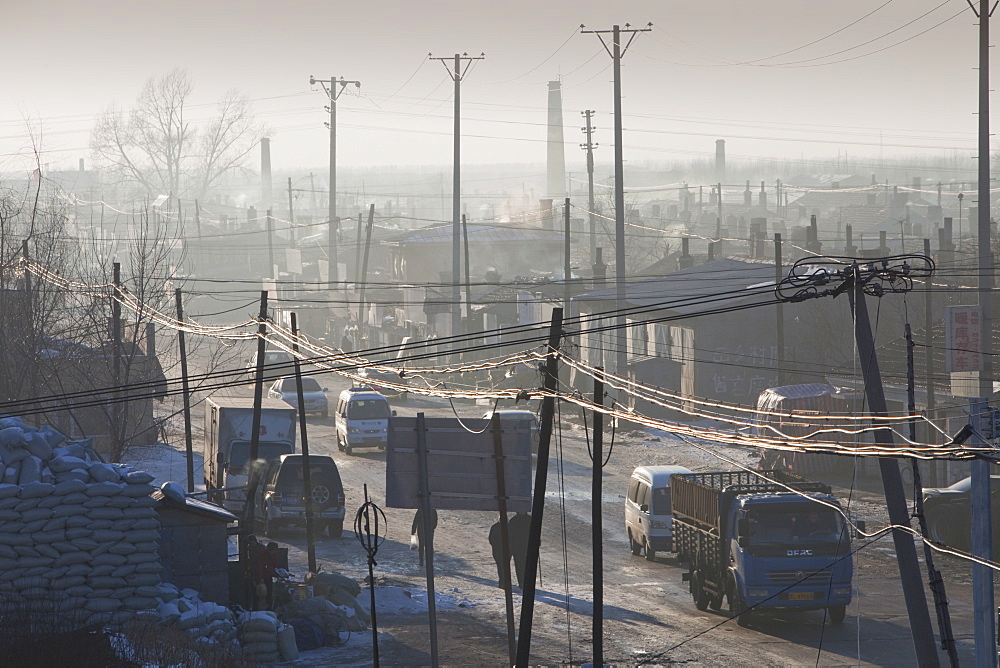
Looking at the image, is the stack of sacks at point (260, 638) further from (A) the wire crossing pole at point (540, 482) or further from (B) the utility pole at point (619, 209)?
(B) the utility pole at point (619, 209)

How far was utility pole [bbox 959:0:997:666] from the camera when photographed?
15.0 meters

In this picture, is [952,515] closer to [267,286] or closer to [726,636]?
[726,636]

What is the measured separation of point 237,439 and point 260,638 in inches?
533

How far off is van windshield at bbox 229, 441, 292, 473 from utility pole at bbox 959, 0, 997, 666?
17868 mm

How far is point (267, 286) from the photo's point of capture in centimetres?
8669

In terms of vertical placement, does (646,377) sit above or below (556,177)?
below

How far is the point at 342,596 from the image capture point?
20688 millimetres

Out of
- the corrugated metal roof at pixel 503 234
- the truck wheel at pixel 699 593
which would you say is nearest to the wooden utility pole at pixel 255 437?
the truck wheel at pixel 699 593

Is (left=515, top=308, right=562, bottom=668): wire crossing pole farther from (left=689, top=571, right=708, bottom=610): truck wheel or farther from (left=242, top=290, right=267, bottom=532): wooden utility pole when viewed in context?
(left=242, top=290, right=267, bottom=532): wooden utility pole

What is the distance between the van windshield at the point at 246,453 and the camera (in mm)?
29078

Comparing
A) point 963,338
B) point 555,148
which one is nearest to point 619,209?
point 963,338

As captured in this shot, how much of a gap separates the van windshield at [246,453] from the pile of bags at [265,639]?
11.6m

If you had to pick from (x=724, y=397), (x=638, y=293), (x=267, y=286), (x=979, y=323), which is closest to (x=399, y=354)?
(x=638, y=293)

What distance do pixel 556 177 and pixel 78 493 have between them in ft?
524
